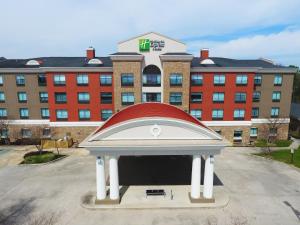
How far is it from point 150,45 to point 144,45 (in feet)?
3.32

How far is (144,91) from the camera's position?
3909cm

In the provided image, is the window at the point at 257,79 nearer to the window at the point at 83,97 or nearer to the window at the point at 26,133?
the window at the point at 83,97

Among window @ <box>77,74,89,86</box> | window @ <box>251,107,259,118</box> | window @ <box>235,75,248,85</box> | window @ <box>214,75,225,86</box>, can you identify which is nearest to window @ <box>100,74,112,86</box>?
window @ <box>77,74,89,86</box>

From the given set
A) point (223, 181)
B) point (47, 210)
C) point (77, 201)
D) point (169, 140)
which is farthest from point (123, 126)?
point (223, 181)

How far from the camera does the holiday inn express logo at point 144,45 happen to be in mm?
37750

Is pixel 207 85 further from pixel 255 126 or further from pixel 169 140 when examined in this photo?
pixel 169 140

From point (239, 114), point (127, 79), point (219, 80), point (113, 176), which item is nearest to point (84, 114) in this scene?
point (127, 79)

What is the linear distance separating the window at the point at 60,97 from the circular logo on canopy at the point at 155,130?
26.4m

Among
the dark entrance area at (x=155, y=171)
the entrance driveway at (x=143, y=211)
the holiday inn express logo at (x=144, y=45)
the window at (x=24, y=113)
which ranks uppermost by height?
the holiday inn express logo at (x=144, y=45)

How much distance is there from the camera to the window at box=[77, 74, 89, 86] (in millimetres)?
39281

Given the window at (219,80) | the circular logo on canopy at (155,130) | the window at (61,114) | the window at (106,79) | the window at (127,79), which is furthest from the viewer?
the window at (61,114)

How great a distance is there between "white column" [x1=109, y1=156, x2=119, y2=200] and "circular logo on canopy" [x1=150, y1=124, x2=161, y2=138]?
12.2 ft

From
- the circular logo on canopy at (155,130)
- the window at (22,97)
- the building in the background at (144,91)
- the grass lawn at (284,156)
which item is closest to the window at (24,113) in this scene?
the building in the background at (144,91)

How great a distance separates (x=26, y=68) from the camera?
4016 centimetres
